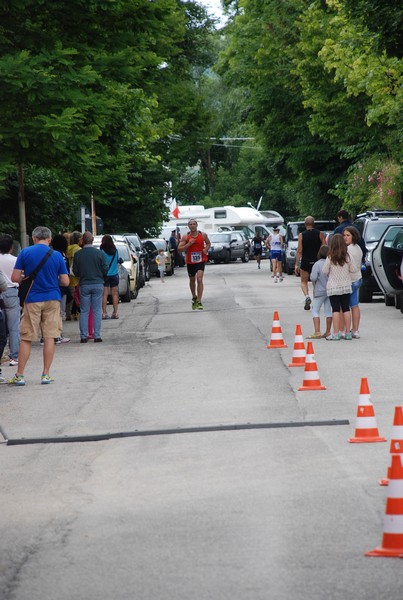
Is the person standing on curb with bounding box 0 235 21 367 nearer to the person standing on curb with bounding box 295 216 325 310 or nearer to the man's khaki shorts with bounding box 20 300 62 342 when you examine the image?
the man's khaki shorts with bounding box 20 300 62 342

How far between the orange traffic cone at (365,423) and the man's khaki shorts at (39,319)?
6174mm

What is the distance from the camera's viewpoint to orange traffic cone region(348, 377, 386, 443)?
9.67 m

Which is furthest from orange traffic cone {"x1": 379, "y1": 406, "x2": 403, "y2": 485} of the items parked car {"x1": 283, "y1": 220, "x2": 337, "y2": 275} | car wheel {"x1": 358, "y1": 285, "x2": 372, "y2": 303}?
parked car {"x1": 283, "y1": 220, "x2": 337, "y2": 275}

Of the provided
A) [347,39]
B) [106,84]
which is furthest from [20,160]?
[347,39]

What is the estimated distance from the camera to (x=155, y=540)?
6.86 m

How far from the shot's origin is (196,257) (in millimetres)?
26531

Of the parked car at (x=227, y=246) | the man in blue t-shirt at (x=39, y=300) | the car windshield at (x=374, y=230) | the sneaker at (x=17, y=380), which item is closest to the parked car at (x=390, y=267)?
the car windshield at (x=374, y=230)

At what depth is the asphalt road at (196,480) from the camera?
6059 millimetres

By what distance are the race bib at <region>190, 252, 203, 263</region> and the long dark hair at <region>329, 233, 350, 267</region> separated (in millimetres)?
7666

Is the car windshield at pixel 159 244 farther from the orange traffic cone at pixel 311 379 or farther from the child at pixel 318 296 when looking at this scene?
the orange traffic cone at pixel 311 379

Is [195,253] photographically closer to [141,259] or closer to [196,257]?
[196,257]

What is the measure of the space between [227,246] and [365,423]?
189 ft

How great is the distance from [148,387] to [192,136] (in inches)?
1583

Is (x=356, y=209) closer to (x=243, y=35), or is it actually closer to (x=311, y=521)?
(x=243, y=35)
